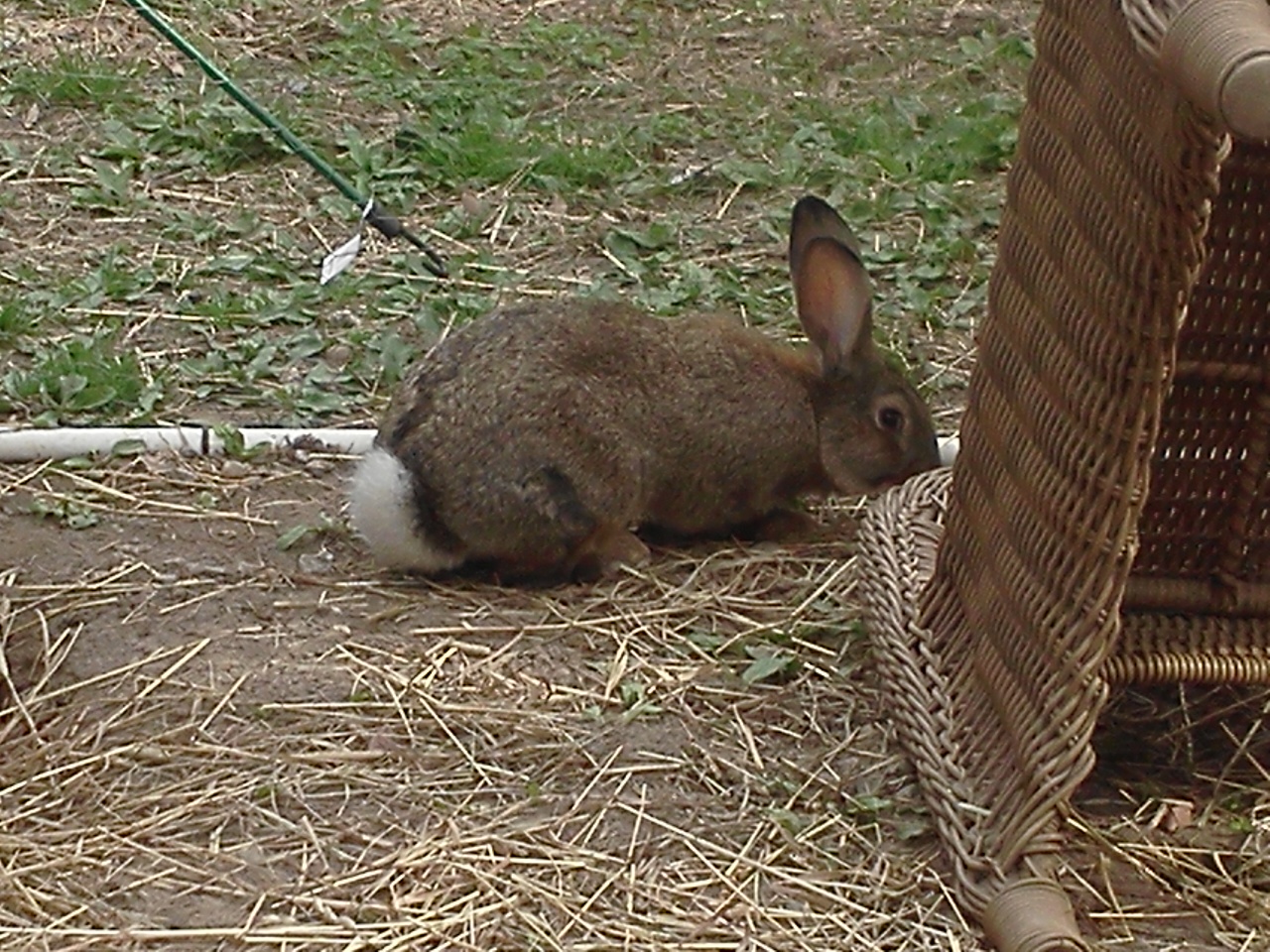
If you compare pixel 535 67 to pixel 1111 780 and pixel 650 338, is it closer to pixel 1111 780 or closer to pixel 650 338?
pixel 650 338

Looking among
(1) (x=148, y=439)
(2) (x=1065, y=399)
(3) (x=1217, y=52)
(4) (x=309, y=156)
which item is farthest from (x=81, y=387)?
(3) (x=1217, y=52)

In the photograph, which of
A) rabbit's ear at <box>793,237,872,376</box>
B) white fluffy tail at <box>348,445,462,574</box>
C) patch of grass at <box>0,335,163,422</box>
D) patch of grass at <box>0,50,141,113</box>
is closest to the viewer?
white fluffy tail at <box>348,445,462,574</box>

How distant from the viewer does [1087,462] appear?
9.40ft

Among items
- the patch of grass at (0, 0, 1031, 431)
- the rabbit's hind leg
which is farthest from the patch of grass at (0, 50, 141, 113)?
the rabbit's hind leg

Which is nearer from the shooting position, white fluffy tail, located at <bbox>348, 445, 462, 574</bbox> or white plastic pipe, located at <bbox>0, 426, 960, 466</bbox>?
white fluffy tail, located at <bbox>348, 445, 462, 574</bbox>

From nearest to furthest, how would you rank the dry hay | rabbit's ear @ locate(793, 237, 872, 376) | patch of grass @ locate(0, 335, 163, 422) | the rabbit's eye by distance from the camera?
the dry hay < rabbit's ear @ locate(793, 237, 872, 376) < the rabbit's eye < patch of grass @ locate(0, 335, 163, 422)

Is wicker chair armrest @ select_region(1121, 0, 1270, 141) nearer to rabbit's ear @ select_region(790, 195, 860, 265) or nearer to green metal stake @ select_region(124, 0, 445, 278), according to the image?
rabbit's ear @ select_region(790, 195, 860, 265)

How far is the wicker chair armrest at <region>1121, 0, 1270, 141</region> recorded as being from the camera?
219 cm

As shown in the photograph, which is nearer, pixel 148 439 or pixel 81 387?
pixel 148 439

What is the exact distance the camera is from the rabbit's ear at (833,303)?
13.8 ft

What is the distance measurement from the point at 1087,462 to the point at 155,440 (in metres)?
2.31

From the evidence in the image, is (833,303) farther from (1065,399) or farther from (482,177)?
(482,177)

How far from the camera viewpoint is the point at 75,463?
4.31 metres

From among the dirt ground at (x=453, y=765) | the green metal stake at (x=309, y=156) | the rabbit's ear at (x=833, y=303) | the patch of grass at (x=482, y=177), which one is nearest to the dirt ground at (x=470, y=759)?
the dirt ground at (x=453, y=765)
